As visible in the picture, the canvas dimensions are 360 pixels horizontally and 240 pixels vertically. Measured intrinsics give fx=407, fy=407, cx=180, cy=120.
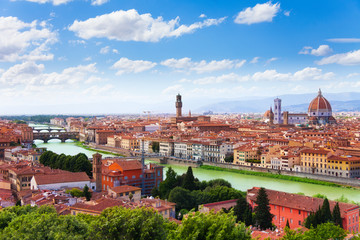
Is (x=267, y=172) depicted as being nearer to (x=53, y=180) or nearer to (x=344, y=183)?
(x=344, y=183)

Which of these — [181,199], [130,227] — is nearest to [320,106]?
[181,199]

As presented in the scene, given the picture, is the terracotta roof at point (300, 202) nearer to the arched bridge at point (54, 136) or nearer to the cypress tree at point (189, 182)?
the cypress tree at point (189, 182)

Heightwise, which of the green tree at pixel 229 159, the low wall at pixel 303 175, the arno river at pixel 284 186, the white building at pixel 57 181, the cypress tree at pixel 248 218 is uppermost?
the white building at pixel 57 181

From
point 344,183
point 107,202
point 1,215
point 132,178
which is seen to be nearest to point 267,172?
point 344,183

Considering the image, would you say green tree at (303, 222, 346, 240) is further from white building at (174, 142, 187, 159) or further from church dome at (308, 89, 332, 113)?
church dome at (308, 89, 332, 113)

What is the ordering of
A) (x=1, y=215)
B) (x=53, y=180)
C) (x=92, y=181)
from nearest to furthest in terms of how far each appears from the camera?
1. (x=1, y=215)
2. (x=53, y=180)
3. (x=92, y=181)

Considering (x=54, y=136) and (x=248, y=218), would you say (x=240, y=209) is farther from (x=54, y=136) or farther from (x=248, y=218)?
(x=54, y=136)

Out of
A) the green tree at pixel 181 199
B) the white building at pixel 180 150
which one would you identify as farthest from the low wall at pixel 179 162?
the green tree at pixel 181 199

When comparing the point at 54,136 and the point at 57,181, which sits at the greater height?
the point at 57,181

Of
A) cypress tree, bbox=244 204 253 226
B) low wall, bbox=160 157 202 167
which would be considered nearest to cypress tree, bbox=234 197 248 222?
cypress tree, bbox=244 204 253 226
